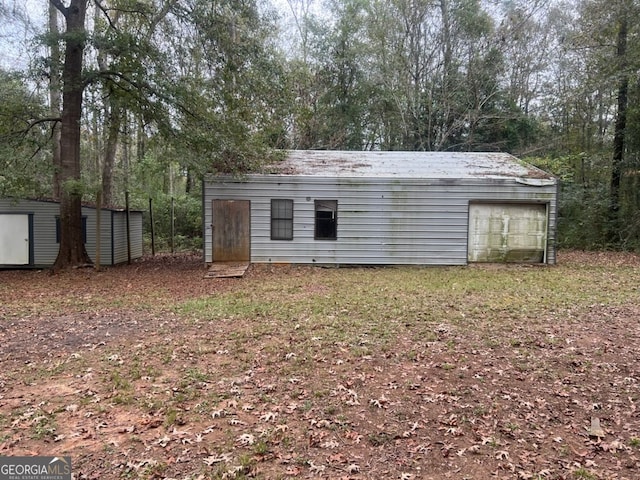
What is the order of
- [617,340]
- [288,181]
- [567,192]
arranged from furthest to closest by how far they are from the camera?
[567,192]
[288,181]
[617,340]

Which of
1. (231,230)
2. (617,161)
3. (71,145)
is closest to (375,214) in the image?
(231,230)

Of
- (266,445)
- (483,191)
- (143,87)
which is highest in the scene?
(143,87)

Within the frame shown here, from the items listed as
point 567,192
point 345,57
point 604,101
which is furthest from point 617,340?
point 345,57

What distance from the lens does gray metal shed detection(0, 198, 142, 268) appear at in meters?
11.5

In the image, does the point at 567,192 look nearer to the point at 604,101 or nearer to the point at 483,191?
the point at 604,101

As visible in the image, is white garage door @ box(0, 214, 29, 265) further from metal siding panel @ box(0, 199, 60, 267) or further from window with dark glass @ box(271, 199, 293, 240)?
window with dark glass @ box(271, 199, 293, 240)

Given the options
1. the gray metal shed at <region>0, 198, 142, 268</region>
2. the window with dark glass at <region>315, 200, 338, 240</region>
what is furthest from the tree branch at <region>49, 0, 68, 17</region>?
the window with dark glass at <region>315, 200, 338, 240</region>

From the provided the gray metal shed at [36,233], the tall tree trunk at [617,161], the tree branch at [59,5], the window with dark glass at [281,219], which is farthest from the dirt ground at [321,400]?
the tall tree trunk at [617,161]

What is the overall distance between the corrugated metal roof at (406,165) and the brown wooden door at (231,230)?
4.73 feet

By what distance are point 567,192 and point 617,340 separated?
13639mm

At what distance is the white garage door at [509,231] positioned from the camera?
1168cm

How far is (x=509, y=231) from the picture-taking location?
38.4ft

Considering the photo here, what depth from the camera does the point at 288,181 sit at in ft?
37.8

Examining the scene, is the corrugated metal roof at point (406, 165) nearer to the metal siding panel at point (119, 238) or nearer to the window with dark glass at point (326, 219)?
the window with dark glass at point (326, 219)
